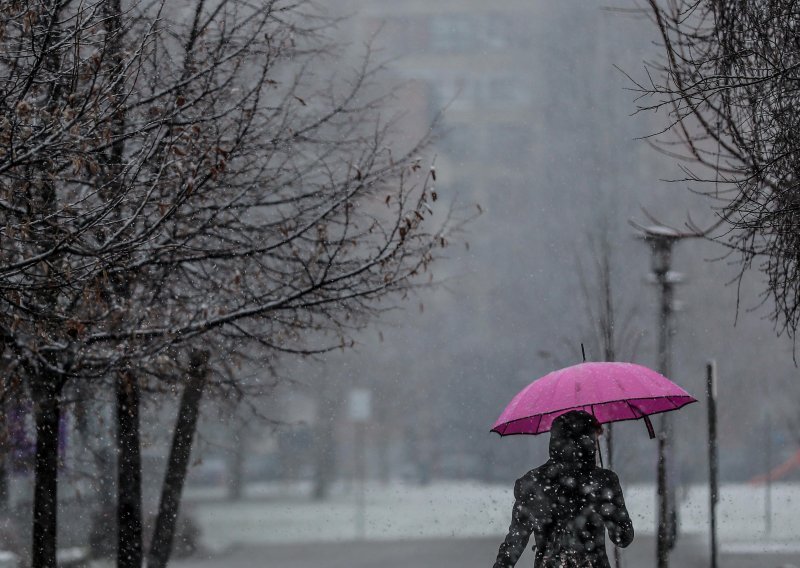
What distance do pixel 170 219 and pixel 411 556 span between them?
956 inches

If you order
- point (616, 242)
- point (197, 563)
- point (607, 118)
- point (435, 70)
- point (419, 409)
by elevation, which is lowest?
point (197, 563)

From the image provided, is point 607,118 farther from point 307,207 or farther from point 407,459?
point 307,207

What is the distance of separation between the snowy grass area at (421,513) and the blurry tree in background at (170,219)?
21.7 meters

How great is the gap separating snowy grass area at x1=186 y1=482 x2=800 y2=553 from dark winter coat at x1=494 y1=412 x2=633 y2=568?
24.8 meters

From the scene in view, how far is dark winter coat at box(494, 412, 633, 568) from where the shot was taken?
620 cm

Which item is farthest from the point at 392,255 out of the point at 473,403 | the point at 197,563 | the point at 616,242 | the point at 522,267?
the point at 522,267

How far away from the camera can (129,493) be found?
37.8ft

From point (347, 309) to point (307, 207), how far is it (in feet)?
4.96

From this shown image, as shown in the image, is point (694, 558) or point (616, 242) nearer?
point (694, 558)

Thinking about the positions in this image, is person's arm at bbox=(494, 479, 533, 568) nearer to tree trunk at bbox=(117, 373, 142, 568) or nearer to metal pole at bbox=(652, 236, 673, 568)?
tree trunk at bbox=(117, 373, 142, 568)

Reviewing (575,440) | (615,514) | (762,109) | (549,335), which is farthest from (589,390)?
(549,335)

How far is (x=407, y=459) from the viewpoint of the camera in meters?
61.2

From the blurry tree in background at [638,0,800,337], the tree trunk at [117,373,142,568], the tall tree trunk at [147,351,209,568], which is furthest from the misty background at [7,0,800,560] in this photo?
the blurry tree in background at [638,0,800,337]

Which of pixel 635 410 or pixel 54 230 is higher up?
pixel 54 230
